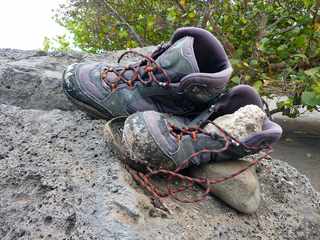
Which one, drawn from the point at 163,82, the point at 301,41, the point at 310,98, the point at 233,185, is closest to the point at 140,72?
the point at 163,82

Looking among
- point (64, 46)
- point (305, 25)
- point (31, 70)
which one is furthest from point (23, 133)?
point (64, 46)

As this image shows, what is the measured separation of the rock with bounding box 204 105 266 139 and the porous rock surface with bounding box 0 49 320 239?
18 centimetres

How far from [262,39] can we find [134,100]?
1.64 m

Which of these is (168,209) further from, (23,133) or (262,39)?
(262,39)

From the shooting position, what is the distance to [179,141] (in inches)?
45.8

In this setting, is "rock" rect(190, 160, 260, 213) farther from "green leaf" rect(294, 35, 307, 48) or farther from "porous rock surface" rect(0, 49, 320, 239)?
"green leaf" rect(294, 35, 307, 48)

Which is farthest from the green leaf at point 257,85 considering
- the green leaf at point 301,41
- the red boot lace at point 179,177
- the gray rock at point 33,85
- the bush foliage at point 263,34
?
the red boot lace at point 179,177

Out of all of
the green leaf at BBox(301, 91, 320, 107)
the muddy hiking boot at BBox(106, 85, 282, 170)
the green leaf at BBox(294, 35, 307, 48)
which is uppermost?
the muddy hiking boot at BBox(106, 85, 282, 170)

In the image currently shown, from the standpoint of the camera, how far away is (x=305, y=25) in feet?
9.04

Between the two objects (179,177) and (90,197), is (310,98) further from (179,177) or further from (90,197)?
(90,197)

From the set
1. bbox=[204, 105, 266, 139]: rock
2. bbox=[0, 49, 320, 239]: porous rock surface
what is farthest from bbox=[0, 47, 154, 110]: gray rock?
bbox=[204, 105, 266, 139]: rock

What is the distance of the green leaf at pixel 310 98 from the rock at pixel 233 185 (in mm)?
1223

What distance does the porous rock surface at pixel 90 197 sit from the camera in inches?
41.0

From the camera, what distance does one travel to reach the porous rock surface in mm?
1041
